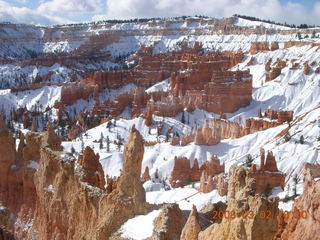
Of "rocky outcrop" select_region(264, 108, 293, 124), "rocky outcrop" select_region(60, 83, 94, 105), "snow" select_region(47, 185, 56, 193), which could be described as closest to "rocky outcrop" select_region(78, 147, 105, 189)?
"snow" select_region(47, 185, 56, 193)

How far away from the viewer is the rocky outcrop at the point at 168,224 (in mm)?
12727

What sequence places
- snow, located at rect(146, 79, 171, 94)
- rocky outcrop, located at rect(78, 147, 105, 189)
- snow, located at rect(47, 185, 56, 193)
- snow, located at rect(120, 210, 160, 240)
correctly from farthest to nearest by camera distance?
snow, located at rect(146, 79, 171, 94)
snow, located at rect(47, 185, 56, 193)
rocky outcrop, located at rect(78, 147, 105, 189)
snow, located at rect(120, 210, 160, 240)

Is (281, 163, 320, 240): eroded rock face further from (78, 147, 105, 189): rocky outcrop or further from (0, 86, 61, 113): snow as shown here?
(0, 86, 61, 113): snow

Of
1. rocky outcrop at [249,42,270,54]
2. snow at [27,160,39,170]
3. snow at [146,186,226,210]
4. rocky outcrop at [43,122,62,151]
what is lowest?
snow at [146,186,226,210]

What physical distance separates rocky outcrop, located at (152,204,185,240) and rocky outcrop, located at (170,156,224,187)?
27921mm

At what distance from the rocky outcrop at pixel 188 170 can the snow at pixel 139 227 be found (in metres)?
26.3

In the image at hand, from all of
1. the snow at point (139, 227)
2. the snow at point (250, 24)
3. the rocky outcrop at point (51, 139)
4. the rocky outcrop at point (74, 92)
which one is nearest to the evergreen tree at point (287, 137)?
the rocky outcrop at point (51, 139)

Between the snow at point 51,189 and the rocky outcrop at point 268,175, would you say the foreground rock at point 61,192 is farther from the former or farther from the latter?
the rocky outcrop at point 268,175

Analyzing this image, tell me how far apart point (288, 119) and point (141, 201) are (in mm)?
44572

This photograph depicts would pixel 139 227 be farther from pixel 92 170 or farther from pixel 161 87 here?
pixel 161 87

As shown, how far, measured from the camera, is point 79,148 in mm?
51062

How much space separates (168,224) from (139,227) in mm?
1946

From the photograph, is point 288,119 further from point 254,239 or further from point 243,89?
point 254,239

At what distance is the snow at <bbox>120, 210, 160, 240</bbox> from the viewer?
1412cm
